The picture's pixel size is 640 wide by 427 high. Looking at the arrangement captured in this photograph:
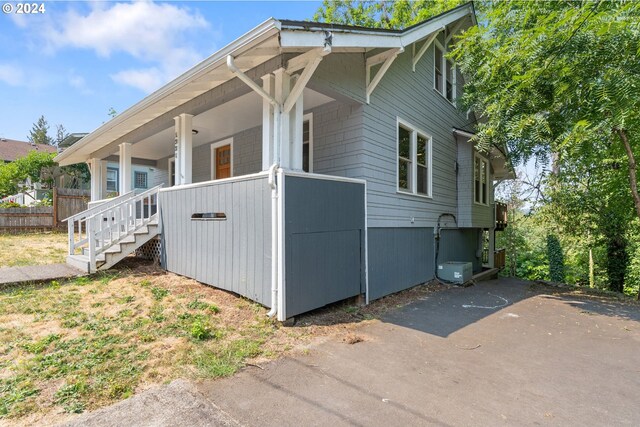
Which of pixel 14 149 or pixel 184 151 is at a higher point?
pixel 14 149

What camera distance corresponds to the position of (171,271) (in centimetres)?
656

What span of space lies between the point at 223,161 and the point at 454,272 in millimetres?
6827

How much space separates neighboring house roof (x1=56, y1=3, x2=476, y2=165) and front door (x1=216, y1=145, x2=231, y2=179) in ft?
6.80

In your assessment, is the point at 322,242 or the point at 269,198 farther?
the point at 322,242

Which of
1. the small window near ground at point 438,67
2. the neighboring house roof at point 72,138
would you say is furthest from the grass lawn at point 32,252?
the small window near ground at point 438,67

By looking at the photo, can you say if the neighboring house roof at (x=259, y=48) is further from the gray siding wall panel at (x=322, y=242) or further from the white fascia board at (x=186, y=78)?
the gray siding wall panel at (x=322, y=242)

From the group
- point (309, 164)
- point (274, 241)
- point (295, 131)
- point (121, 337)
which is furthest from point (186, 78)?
point (121, 337)

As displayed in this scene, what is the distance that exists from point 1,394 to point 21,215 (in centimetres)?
1407

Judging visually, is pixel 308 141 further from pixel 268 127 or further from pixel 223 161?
pixel 223 161

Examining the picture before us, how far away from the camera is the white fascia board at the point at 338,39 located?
145 inches

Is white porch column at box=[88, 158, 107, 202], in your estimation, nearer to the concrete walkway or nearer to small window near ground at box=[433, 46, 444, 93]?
the concrete walkway

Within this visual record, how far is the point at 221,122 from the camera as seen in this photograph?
7387 millimetres

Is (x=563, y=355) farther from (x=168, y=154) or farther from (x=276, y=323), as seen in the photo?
(x=168, y=154)

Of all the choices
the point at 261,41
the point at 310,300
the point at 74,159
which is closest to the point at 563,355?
the point at 310,300
